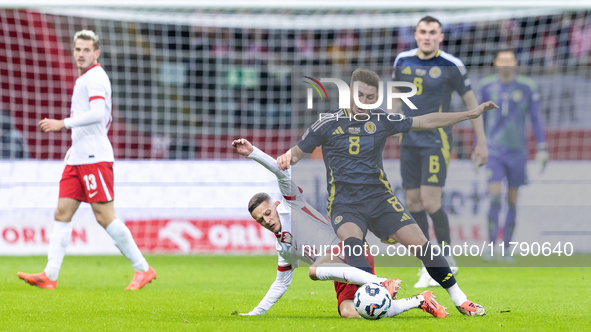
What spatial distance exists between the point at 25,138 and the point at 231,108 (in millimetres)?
3336

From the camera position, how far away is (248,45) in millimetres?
15977

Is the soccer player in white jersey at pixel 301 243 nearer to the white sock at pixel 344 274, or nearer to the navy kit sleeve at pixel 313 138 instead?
the white sock at pixel 344 274

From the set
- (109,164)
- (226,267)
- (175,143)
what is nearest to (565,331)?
(109,164)

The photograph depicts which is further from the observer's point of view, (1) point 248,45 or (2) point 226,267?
(1) point 248,45

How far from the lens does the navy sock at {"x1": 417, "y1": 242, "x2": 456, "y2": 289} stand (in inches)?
234

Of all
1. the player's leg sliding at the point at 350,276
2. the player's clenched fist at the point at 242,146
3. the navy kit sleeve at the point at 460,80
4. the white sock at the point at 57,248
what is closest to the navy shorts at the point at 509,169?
the navy kit sleeve at the point at 460,80

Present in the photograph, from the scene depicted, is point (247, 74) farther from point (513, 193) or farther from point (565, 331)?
point (565, 331)

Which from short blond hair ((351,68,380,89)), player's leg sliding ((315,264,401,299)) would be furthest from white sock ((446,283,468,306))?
short blond hair ((351,68,380,89))

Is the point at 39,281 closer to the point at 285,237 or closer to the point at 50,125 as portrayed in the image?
the point at 50,125

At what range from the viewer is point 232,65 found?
15438mm

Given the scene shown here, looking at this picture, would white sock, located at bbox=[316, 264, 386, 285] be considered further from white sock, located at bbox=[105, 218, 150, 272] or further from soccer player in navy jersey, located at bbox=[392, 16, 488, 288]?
white sock, located at bbox=[105, 218, 150, 272]

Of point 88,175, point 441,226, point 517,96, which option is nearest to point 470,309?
point 441,226

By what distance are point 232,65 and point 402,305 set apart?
1009 centimetres

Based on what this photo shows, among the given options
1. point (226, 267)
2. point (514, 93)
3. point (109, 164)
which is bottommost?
point (226, 267)
